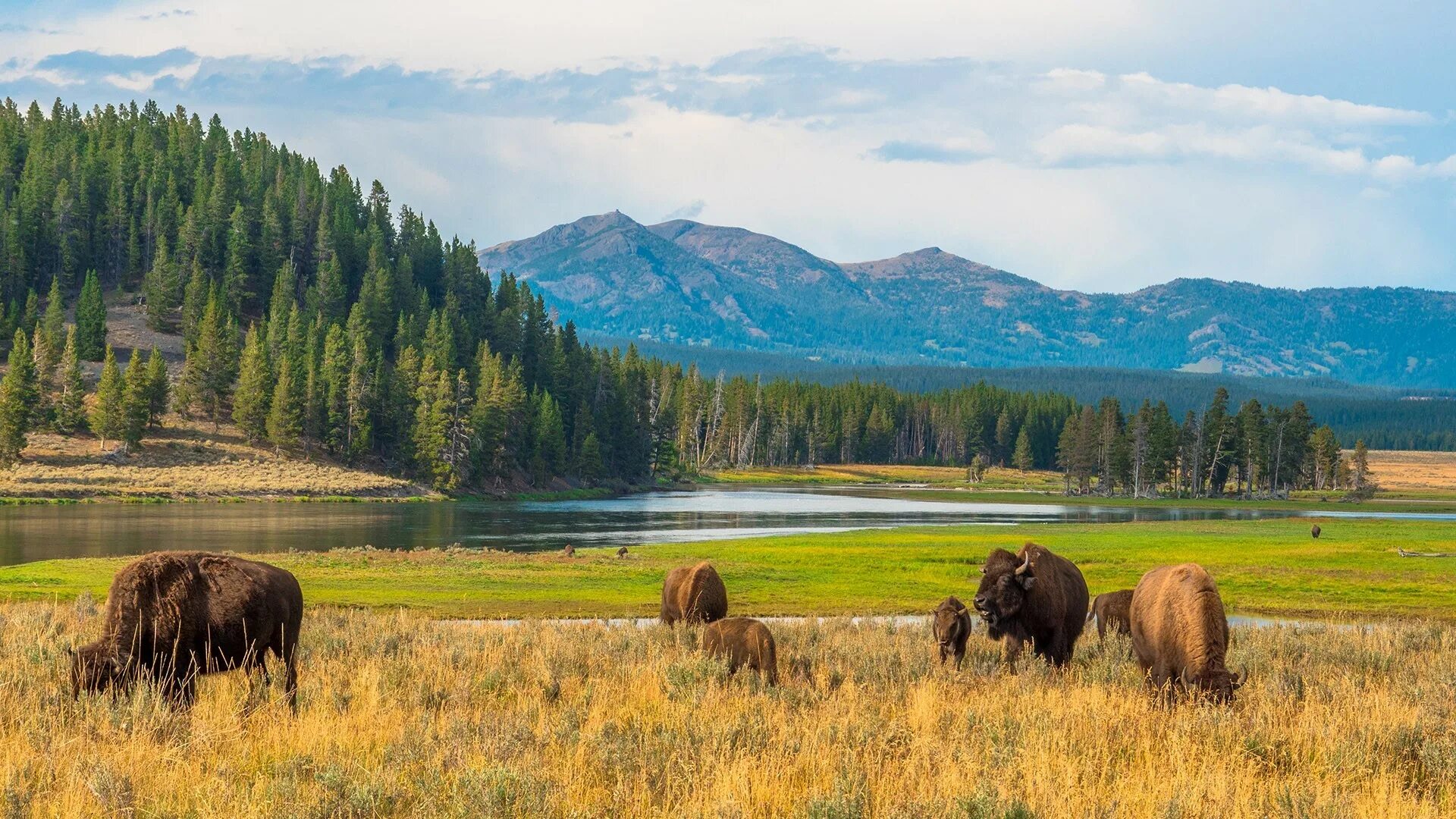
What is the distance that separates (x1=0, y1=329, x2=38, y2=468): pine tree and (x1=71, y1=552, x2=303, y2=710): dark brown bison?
95.2 meters

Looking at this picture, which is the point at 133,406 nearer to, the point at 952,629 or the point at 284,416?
the point at 284,416

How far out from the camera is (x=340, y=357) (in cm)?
12062

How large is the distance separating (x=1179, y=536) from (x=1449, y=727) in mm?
51280

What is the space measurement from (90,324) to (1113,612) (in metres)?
130

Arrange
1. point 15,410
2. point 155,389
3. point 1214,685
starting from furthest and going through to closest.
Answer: point 155,389
point 15,410
point 1214,685

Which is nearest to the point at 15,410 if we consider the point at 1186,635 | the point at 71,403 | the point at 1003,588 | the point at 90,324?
the point at 71,403

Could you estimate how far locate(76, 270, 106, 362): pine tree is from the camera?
125562mm

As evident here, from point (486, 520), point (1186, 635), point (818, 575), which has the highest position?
point (1186, 635)

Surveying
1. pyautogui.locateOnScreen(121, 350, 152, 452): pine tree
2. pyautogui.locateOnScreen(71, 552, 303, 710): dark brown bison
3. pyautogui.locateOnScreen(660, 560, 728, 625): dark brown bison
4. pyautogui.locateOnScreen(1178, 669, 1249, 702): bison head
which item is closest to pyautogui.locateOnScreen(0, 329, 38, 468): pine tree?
pyautogui.locateOnScreen(121, 350, 152, 452): pine tree

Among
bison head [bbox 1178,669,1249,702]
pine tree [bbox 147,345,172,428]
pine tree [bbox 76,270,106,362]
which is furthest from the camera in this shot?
pine tree [bbox 76,270,106,362]

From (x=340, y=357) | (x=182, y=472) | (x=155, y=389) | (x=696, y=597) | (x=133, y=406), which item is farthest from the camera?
(x=340, y=357)

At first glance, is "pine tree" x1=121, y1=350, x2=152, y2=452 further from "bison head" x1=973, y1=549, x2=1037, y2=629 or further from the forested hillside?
"bison head" x1=973, y1=549, x2=1037, y2=629

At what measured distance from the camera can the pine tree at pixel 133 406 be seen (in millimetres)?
101500

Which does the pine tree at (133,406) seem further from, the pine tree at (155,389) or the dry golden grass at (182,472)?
the dry golden grass at (182,472)
